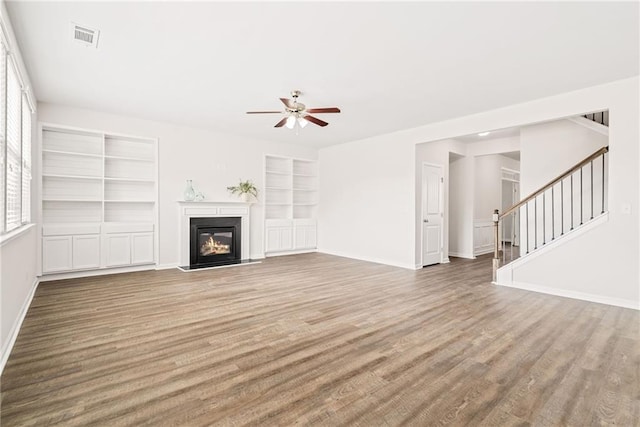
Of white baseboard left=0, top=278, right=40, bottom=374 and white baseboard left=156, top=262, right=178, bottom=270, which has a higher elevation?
white baseboard left=156, top=262, right=178, bottom=270

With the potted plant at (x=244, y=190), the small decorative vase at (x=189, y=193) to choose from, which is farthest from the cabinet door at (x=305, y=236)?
the small decorative vase at (x=189, y=193)

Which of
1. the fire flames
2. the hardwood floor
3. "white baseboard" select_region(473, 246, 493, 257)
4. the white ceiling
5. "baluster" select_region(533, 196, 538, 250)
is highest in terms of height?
the white ceiling

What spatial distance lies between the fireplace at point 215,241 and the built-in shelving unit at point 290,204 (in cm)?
89

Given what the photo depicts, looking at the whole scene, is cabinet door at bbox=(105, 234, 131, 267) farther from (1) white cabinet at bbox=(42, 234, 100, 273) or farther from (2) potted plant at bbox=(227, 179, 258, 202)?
(2) potted plant at bbox=(227, 179, 258, 202)

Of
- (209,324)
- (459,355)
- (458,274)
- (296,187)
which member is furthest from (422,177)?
(209,324)

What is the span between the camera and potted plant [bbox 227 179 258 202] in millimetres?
7000

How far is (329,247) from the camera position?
8289 millimetres

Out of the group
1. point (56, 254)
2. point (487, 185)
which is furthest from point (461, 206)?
point (56, 254)

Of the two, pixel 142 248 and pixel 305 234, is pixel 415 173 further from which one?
pixel 142 248

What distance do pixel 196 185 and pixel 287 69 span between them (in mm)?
3810

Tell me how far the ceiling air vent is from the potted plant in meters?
4.08

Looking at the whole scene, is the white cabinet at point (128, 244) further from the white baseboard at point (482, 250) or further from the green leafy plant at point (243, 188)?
the white baseboard at point (482, 250)

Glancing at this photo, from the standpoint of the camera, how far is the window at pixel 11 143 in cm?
265

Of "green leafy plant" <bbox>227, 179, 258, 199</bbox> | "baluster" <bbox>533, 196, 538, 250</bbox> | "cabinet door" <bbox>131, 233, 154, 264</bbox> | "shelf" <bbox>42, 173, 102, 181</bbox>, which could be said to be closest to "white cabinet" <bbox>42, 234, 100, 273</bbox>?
"cabinet door" <bbox>131, 233, 154, 264</bbox>
